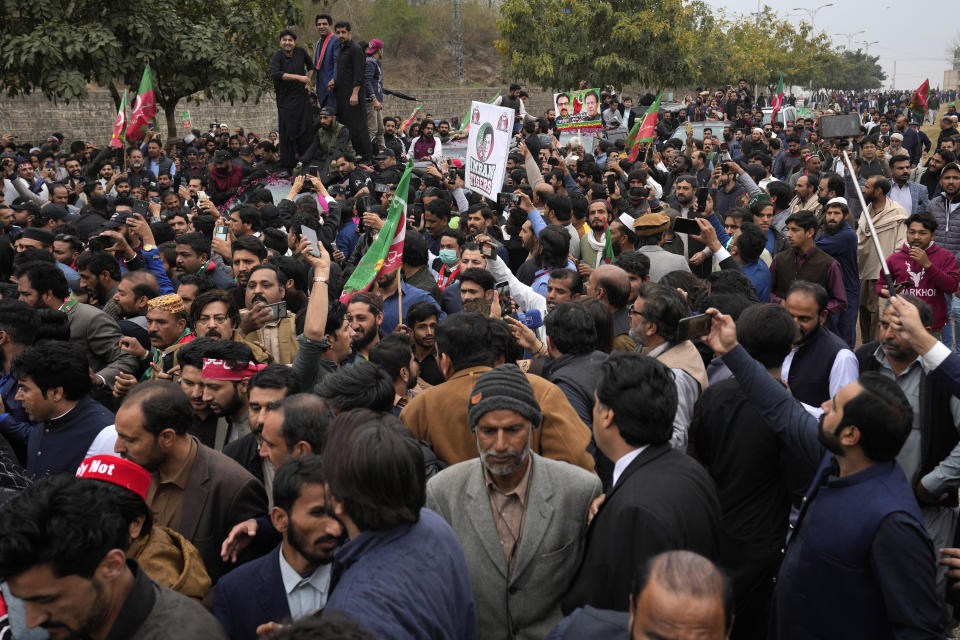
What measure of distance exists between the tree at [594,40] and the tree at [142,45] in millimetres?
15111

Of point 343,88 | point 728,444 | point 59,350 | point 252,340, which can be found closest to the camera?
point 728,444

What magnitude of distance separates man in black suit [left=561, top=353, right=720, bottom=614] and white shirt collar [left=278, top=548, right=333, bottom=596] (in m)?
0.81

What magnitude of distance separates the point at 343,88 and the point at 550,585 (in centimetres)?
1148

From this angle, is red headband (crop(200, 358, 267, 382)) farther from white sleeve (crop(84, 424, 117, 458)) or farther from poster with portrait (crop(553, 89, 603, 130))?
poster with portrait (crop(553, 89, 603, 130))

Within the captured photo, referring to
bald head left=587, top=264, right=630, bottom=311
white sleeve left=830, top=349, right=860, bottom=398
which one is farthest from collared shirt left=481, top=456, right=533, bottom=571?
bald head left=587, top=264, right=630, bottom=311

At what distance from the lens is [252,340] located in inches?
222

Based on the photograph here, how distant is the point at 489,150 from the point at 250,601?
639cm

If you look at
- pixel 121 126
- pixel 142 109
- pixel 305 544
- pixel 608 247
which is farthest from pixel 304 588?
pixel 121 126

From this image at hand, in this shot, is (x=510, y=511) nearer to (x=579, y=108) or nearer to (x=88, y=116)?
(x=579, y=108)

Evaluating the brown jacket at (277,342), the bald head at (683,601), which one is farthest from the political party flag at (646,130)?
the bald head at (683,601)

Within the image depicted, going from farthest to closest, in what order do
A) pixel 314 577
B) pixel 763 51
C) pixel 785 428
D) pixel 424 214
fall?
pixel 763 51 → pixel 424 214 → pixel 785 428 → pixel 314 577

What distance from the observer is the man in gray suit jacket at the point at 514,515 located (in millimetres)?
3016

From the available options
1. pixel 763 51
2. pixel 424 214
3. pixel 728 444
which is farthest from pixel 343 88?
pixel 763 51

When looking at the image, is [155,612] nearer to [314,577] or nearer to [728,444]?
[314,577]
